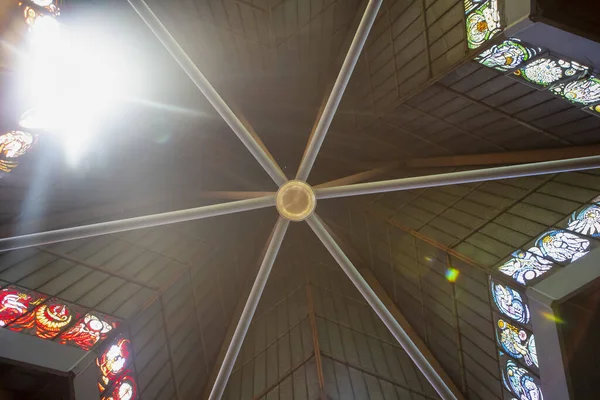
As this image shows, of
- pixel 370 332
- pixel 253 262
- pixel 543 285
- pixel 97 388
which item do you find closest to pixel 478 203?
pixel 543 285

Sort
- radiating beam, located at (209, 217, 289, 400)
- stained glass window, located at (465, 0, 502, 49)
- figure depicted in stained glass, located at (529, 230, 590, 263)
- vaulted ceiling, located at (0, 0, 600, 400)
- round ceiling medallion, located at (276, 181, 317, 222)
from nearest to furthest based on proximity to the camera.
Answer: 1. round ceiling medallion, located at (276, 181, 317, 222)
2. radiating beam, located at (209, 217, 289, 400)
3. figure depicted in stained glass, located at (529, 230, 590, 263)
4. stained glass window, located at (465, 0, 502, 49)
5. vaulted ceiling, located at (0, 0, 600, 400)

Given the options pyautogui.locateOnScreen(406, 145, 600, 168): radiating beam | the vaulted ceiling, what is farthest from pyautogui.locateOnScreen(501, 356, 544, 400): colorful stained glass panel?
pyautogui.locateOnScreen(406, 145, 600, 168): radiating beam

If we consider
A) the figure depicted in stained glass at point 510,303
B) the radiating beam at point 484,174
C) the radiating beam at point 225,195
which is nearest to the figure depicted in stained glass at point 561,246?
the figure depicted in stained glass at point 510,303

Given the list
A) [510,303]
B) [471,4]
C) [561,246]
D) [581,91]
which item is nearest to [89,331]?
[510,303]

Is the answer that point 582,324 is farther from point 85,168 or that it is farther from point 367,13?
point 85,168

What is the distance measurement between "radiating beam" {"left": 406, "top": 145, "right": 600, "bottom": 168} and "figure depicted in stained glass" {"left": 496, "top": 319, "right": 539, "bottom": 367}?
3.52 metres

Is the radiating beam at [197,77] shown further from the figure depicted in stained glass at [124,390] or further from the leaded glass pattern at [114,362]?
the figure depicted in stained glass at [124,390]

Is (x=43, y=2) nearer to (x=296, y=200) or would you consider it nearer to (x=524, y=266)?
(x=296, y=200)

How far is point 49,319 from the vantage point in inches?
286

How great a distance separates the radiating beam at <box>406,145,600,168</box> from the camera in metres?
7.98

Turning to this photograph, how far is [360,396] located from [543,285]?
4.75 metres

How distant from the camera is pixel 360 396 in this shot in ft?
30.5

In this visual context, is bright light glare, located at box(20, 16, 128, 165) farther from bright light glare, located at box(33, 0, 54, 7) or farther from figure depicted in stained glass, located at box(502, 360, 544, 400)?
figure depicted in stained glass, located at box(502, 360, 544, 400)

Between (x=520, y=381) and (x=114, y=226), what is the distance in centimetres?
753
